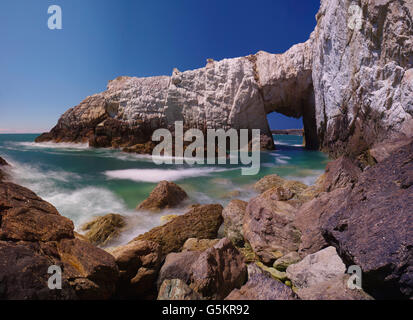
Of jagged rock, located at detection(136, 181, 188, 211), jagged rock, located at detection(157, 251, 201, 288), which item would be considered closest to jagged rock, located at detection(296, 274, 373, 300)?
jagged rock, located at detection(157, 251, 201, 288)

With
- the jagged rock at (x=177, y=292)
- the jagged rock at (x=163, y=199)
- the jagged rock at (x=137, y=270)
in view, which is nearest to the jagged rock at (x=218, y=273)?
the jagged rock at (x=177, y=292)

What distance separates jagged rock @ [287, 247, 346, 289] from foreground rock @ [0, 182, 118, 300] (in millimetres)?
2087

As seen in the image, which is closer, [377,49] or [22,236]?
[22,236]

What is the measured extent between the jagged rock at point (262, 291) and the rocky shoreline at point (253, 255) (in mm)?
10

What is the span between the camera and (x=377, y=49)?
7.68m

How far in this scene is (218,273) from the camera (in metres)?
2.09

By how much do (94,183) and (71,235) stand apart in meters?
5.96

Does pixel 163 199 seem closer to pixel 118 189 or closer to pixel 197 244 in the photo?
pixel 197 244

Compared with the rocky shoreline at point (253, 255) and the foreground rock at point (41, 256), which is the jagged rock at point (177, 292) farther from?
the foreground rock at point (41, 256)

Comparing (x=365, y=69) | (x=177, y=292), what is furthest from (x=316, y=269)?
(x=365, y=69)

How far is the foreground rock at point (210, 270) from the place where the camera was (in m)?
1.99

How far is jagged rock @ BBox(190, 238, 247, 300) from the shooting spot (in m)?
1.98

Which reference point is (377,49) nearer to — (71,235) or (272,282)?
(272,282)
